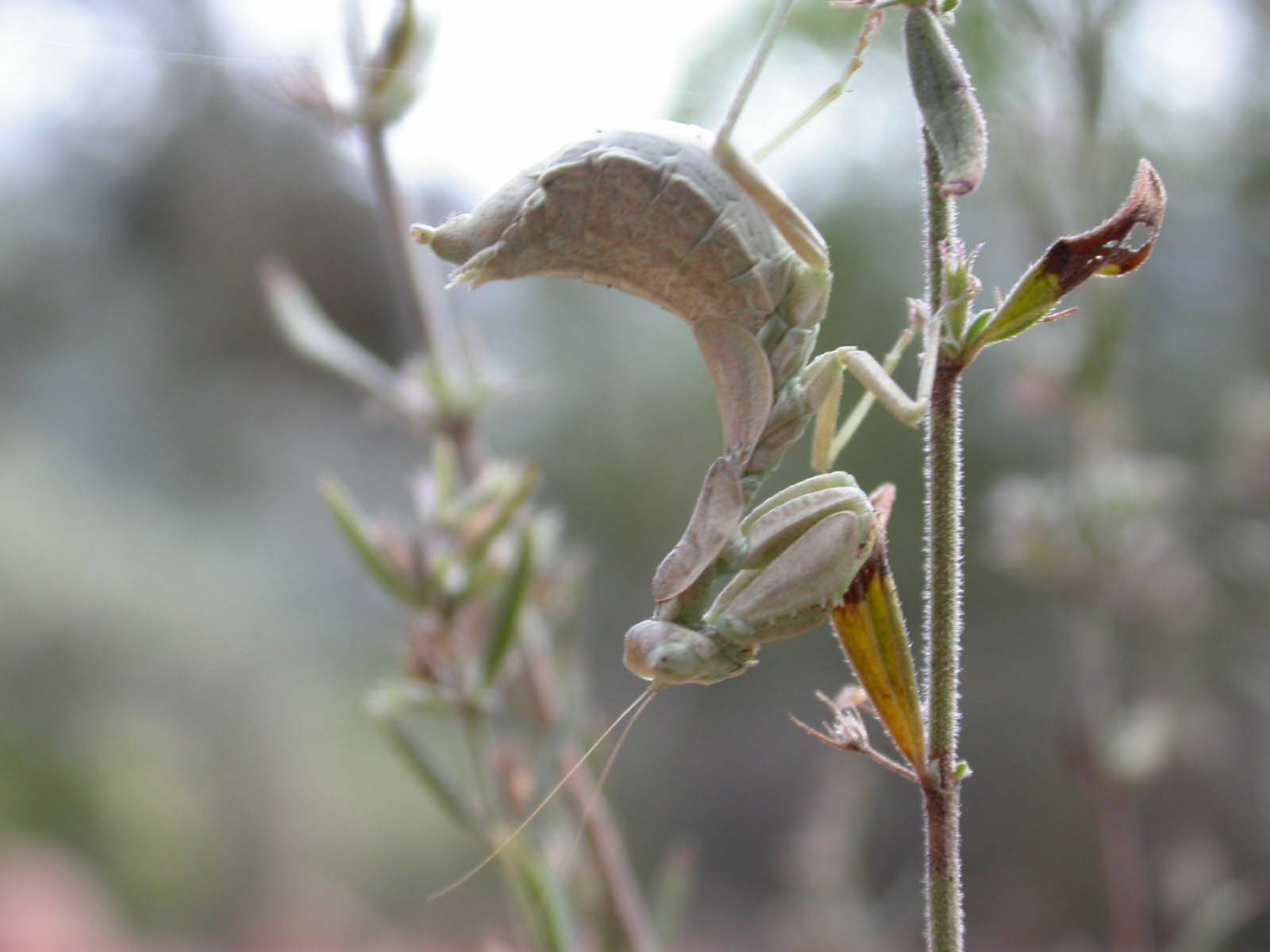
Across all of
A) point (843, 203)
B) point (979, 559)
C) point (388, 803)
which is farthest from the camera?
point (388, 803)

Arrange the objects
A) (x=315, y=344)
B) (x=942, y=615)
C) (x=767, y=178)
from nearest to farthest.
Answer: (x=942, y=615) < (x=767, y=178) < (x=315, y=344)

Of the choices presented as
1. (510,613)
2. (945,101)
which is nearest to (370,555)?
(510,613)

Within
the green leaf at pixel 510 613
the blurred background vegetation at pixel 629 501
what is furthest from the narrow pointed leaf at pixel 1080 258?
the green leaf at pixel 510 613

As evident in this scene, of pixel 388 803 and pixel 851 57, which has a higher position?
pixel 851 57

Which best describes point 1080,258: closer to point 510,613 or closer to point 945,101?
point 945,101

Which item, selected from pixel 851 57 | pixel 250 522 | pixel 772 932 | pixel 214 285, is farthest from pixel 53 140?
pixel 851 57

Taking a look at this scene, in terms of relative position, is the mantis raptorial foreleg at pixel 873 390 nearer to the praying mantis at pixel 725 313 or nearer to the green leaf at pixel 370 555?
the praying mantis at pixel 725 313

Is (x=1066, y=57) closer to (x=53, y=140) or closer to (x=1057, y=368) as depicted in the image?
(x=1057, y=368)
